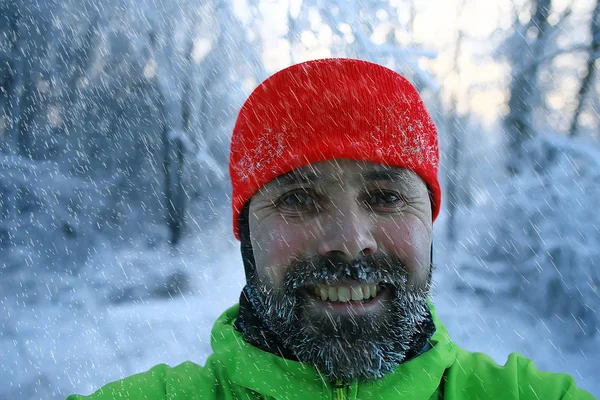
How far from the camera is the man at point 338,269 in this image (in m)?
1.46

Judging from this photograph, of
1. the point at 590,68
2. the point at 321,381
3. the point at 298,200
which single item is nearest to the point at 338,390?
the point at 321,381

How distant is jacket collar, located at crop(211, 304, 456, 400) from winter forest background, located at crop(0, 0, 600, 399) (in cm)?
369

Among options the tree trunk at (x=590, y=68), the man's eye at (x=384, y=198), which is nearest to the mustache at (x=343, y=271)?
the man's eye at (x=384, y=198)

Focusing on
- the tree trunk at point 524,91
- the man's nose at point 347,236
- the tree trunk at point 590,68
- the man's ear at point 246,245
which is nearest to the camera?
the man's nose at point 347,236

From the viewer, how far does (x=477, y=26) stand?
8.83m

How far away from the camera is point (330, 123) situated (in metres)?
1.61

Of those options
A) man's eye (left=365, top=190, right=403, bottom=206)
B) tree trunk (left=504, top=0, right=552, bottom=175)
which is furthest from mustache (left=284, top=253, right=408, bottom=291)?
tree trunk (left=504, top=0, right=552, bottom=175)

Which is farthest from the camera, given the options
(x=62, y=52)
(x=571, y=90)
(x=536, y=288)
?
(x=62, y=52)

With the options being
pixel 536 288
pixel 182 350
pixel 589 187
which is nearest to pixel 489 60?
pixel 589 187

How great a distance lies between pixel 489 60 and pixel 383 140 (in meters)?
8.07

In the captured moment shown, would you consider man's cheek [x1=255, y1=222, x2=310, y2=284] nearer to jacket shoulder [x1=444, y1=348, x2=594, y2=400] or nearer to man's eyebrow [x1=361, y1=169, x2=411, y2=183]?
man's eyebrow [x1=361, y1=169, x2=411, y2=183]

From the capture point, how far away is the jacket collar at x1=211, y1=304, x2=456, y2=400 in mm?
1510

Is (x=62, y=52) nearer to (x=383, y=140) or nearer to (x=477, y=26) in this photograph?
(x=477, y=26)

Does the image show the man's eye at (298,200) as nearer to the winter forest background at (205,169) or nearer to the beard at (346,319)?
the beard at (346,319)
